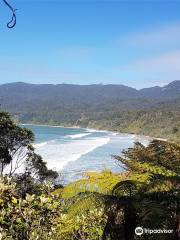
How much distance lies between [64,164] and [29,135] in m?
38.4

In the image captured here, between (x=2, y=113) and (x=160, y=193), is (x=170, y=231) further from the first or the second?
(x=2, y=113)

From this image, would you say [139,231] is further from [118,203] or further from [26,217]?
[26,217]

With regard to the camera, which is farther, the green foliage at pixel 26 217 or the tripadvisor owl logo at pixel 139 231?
the green foliage at pixel 26 217

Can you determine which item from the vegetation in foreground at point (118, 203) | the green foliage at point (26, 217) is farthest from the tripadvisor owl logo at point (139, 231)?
the green foliage at point (26, 217)

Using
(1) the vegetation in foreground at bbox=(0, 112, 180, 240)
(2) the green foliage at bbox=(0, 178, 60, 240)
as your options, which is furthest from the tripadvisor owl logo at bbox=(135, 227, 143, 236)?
(2) the green foliage at bbox=(0, 178, 60, 240)

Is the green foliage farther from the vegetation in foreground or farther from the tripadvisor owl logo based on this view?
the tripadvisor owl logo

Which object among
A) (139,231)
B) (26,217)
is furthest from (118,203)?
(26,217)

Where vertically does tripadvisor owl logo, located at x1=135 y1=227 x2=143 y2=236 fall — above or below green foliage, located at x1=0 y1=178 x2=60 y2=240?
above

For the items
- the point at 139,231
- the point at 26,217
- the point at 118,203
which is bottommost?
the point at 26,217

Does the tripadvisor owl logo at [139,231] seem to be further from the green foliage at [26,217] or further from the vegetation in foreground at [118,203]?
the green foliage at [26,217]

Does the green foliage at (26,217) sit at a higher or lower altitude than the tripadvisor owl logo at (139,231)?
lower

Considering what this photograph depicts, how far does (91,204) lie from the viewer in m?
3.82

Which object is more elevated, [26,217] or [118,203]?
[118,203]

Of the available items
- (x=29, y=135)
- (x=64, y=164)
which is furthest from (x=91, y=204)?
(x=64, y=164)
